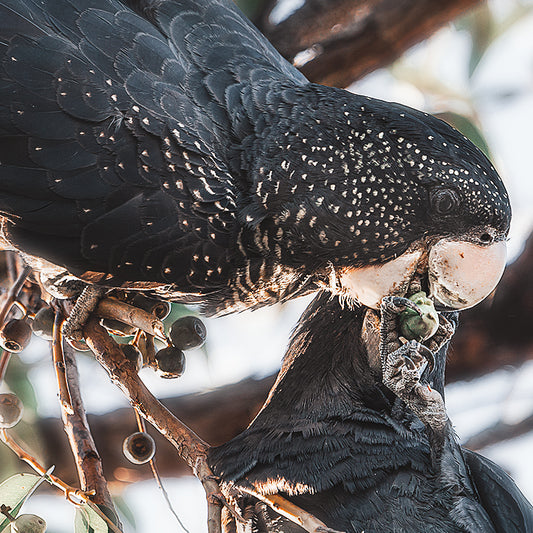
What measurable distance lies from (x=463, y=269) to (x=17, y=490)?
77cm

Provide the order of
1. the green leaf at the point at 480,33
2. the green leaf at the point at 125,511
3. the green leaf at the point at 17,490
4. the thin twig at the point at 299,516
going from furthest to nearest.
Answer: the green leaf at the point at 480,33 → the green leaf at the point at 125,511 → the green leaf at the point at 17,490 → the thin twig at the point at 299,516

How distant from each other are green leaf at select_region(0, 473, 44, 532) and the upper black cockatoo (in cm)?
35

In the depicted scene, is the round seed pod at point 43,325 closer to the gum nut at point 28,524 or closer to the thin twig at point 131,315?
the thin twig at point 131,315

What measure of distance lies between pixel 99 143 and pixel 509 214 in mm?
692

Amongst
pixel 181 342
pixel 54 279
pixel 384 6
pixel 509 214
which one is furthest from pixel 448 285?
pixel 384 6

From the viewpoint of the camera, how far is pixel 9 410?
145 centimetres

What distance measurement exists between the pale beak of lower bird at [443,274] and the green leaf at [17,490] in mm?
598

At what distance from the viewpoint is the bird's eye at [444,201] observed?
1.39 m

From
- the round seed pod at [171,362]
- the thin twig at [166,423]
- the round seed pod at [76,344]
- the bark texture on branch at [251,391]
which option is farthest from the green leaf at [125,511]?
the thin twig at [166,423]

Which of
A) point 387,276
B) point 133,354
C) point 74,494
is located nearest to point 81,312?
point 133,354

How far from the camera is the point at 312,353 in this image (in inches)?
64.6

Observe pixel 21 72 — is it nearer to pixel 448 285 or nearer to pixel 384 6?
pixel 448 285

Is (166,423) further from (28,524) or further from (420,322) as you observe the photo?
(420,322)

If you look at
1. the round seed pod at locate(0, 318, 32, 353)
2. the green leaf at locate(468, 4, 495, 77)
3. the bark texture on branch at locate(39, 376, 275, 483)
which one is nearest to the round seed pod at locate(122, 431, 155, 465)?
the round seed pod at locate(0, 318, 32, 353)
